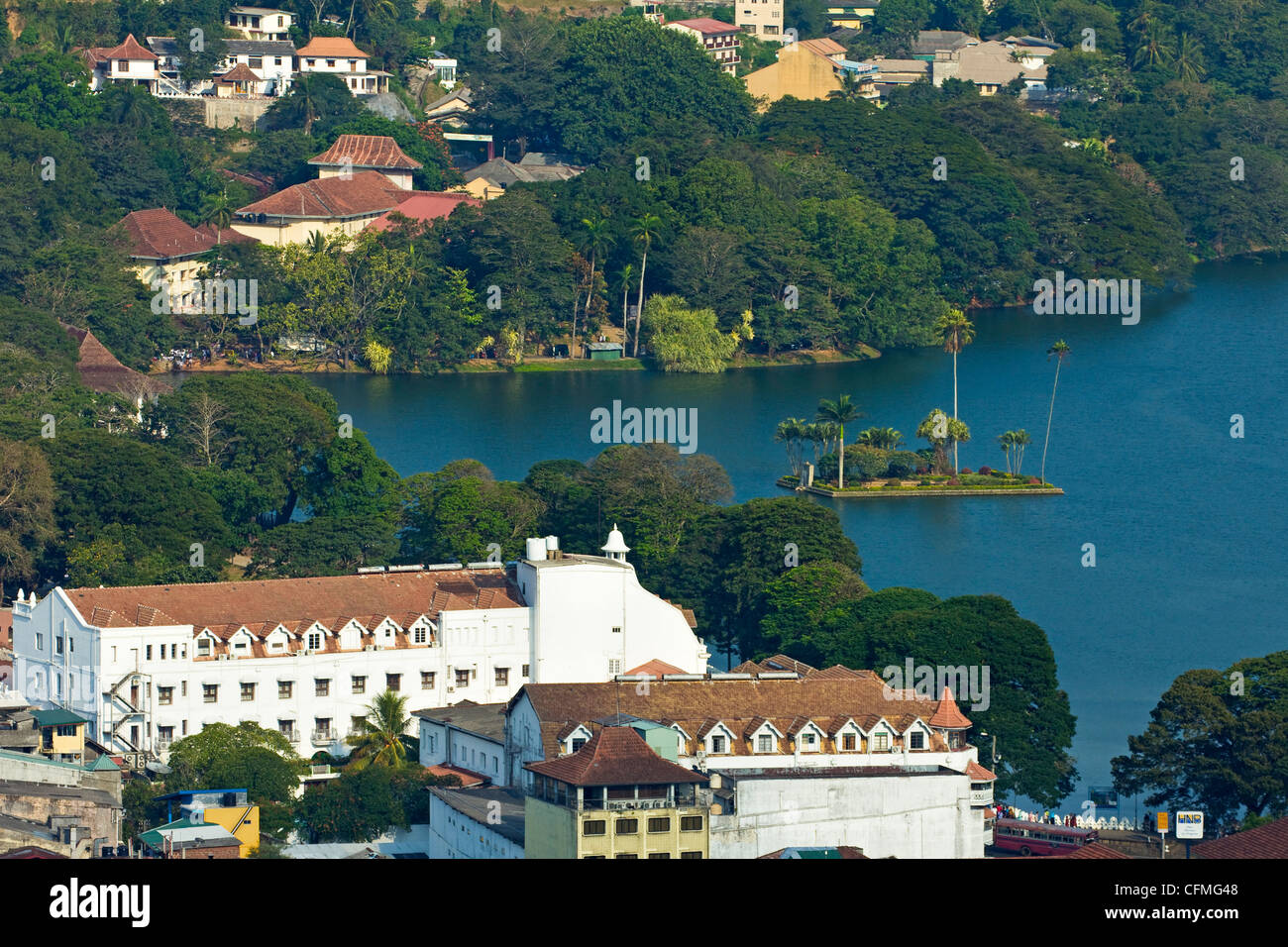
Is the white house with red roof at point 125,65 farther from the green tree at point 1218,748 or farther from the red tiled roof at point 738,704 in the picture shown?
the green tree at point 1218,748

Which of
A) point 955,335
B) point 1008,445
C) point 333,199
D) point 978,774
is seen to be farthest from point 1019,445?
point 978,774

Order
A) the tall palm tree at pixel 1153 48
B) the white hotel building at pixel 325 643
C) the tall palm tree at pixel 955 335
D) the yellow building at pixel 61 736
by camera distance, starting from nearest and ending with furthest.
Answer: the yellow building at pixel 61 736 → the white hotel building at pixel 325 643 → the tall palm tree at pixel 955 335 → the tall palm tree at pixel 1153 48

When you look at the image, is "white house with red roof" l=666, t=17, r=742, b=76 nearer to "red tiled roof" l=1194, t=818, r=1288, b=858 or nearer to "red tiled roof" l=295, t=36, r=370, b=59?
"red tiled roof" l=295, t=36, r=370, b=59

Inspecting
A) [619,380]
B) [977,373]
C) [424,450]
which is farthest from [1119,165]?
[424,450]

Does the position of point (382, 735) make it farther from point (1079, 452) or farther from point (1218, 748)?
point (1079, 452)

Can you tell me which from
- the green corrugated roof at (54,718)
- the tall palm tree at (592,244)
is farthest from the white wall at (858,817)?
the tall palm tree at (592,244)

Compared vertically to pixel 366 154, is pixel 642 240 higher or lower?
lower
